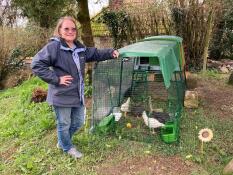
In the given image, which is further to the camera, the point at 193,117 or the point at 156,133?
the point at 193,117

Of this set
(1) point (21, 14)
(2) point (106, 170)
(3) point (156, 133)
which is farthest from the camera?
(1) point (21, 14)

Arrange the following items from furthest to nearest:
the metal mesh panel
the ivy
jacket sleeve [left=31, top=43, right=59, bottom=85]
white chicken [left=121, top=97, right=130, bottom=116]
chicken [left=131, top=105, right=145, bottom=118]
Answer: the ivy < chicken [left=131, top=105, right=145, bottom=118] < white chicken [left=121, top=97, right=130, bottom=116] < the metal mesh panel < jacket sleeve [left=31, top=43, right=59, bottom=85]

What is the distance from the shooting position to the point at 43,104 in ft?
21.7

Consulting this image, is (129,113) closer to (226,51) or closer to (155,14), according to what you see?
(155,14)

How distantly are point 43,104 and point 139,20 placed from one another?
4.99 metres

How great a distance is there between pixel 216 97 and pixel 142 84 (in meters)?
1.78

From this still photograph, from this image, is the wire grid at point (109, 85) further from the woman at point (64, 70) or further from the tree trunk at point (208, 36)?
the tree trunk at point (208, 36)

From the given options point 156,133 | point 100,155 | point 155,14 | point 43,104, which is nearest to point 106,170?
point 100,155

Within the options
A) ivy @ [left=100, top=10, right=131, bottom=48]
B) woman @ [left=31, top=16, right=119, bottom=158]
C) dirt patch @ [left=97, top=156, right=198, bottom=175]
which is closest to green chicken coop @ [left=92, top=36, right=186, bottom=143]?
dirt patch @ [left=97, top=156, right=198, bottom=175]

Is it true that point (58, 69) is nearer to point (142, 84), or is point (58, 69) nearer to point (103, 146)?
point (103, 146)

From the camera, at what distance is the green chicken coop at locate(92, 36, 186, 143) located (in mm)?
4887

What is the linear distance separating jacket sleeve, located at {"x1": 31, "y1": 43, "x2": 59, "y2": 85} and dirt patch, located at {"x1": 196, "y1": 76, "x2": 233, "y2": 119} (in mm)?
3014

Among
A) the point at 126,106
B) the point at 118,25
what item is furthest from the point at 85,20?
the point at 118,25

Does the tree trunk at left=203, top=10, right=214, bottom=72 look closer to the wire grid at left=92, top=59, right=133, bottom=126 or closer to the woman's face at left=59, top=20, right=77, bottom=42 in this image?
the wire grid at left=92, top=59, right=133, bottom=126
